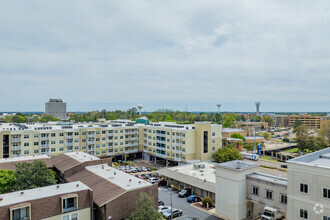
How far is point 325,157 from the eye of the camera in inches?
1205

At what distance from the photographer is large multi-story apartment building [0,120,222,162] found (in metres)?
61.9

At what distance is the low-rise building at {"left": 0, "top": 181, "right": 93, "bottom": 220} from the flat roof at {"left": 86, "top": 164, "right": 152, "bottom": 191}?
16.8 ft

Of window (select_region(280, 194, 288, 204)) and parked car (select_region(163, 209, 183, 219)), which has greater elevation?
window (select_region(280, 194, 288, 204))

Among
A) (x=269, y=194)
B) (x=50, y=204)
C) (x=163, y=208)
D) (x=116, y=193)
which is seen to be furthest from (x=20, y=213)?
(x=269, y=194)

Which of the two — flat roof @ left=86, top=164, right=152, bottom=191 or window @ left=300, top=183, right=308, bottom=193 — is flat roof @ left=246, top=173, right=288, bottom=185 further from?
flat roof @ left=86, top=164, right=152, bottom=191

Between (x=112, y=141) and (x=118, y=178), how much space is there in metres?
40.9

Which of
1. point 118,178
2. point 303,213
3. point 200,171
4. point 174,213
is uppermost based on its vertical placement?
point 118,178

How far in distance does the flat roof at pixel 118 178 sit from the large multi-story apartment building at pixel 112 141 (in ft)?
95.0

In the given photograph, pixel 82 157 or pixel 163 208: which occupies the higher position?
pixel 82 157

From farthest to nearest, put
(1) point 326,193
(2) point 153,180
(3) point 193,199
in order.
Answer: (2) point 153,180 < (3) point 193,199 < (1) point 326,193

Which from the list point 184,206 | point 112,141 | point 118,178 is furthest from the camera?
point 112,141

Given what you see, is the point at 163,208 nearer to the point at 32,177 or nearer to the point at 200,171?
the point at 200,171

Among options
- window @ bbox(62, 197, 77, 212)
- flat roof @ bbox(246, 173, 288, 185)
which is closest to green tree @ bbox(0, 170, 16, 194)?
window @ bbox(62, 197, 77, 212)

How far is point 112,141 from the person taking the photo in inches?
2938
